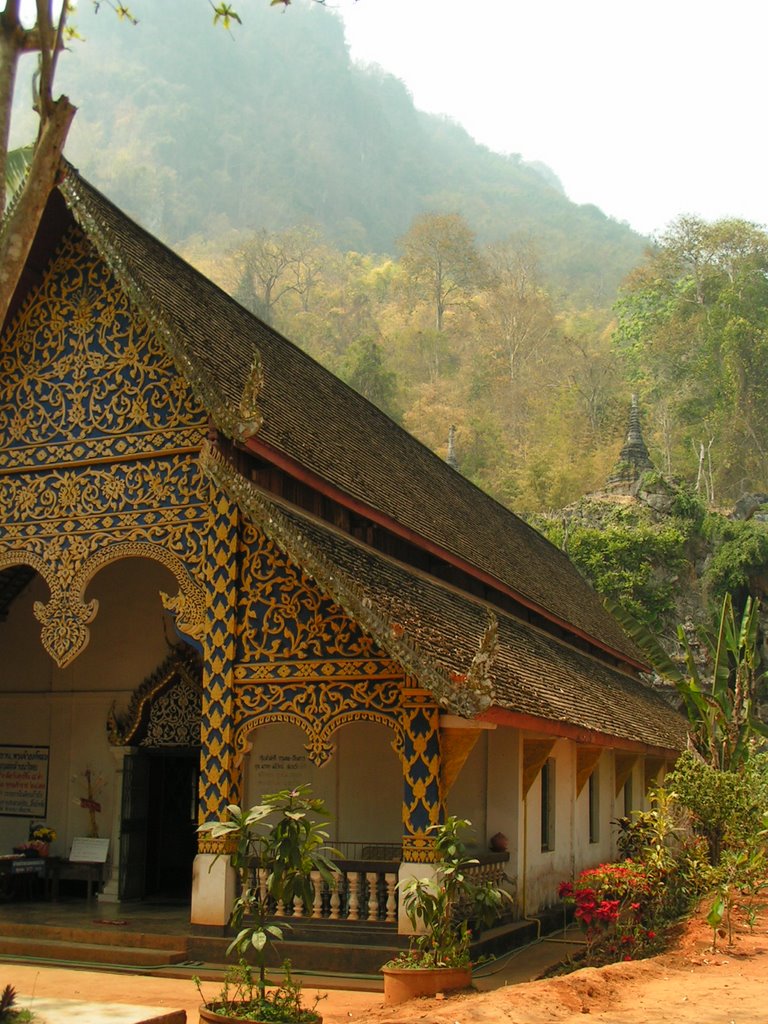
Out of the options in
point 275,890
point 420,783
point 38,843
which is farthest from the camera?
point 38,843

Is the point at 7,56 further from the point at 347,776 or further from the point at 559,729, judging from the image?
the point at 347,776

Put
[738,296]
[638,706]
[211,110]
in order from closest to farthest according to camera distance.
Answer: [638,706] → [738,296] → [211,110]

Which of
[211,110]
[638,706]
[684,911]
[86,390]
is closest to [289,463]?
[86,390]

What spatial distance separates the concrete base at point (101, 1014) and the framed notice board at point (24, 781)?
858 cm

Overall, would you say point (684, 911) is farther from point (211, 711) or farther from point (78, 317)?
point (78, 317)

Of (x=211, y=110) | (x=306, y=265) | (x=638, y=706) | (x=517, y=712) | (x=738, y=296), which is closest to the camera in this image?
(x=517, y=712)

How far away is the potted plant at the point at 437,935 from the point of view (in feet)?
28.4

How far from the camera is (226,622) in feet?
36.4

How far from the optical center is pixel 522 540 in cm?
2447

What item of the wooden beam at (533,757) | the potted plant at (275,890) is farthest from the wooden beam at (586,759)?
the potted plant at (275,890)

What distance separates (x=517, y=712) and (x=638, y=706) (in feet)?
32.3

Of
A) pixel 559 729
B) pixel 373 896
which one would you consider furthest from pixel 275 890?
pixel 559 729

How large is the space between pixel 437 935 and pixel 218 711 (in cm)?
319

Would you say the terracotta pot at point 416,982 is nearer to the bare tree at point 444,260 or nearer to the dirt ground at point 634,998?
the dirt ground at point 634,998
